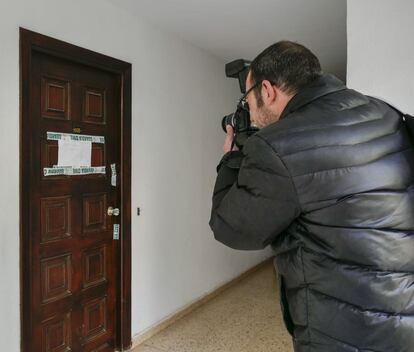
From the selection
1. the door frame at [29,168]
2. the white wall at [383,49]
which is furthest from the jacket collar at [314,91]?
the door frame at [29,168]

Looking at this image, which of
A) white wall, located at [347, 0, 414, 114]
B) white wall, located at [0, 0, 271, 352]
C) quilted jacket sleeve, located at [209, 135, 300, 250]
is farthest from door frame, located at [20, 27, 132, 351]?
white wall, located at [347, 0, 414, 114]

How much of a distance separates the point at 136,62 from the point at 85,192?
98 centimetres

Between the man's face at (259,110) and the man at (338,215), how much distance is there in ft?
0.43

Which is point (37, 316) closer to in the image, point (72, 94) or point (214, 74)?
point (72, 94)

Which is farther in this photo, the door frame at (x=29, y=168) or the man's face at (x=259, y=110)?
A: the door frame at (x=29, y=168)

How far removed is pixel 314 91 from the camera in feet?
2.81

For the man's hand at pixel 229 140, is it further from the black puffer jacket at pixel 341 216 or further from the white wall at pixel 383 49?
the white wall at pixel 383 49

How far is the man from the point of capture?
0.76 meters

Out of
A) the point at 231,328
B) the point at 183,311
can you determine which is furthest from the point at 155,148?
the point at 231,328

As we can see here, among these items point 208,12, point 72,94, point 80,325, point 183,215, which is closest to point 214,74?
point 208,12

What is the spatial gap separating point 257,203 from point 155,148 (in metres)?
1.90

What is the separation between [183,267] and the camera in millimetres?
2971

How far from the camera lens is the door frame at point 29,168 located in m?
1.72

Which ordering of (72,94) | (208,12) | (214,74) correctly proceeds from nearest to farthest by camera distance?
(72,94)
(208,12)
(214,74)
